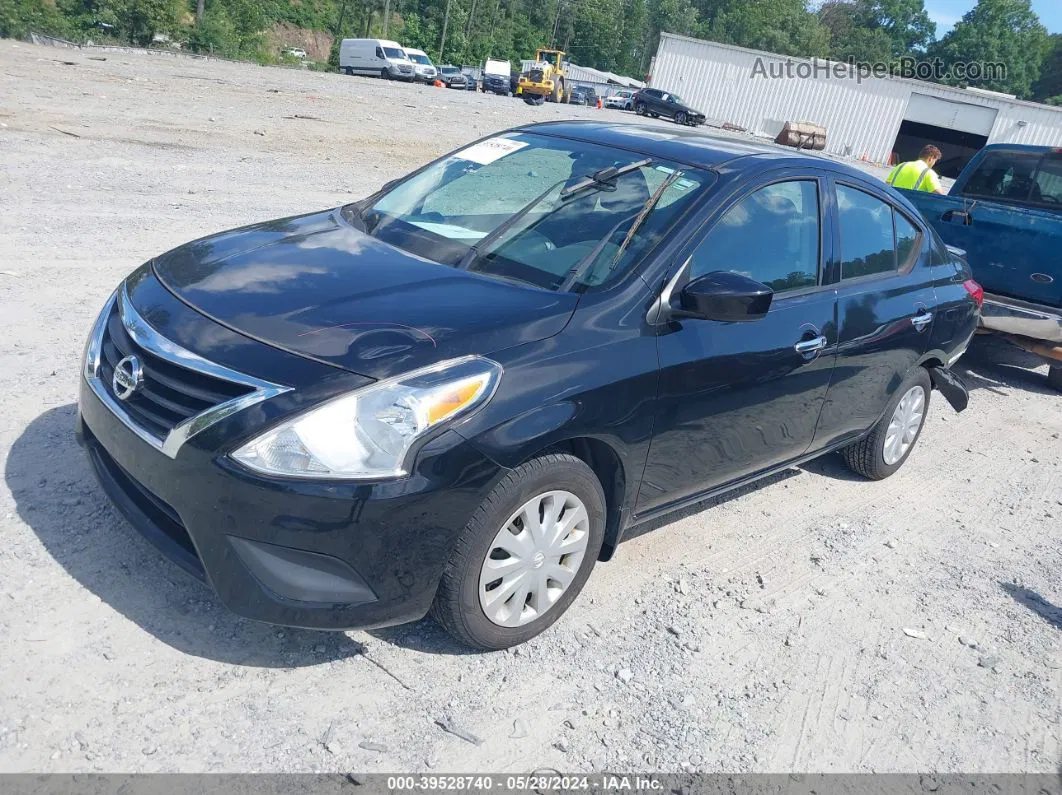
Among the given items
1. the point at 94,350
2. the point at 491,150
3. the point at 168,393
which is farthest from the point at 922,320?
the point at 94,350

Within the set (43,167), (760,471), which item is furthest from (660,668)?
(43,167)

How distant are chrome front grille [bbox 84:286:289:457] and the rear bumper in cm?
679

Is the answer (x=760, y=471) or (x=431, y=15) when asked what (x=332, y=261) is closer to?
(x=760, y=471)

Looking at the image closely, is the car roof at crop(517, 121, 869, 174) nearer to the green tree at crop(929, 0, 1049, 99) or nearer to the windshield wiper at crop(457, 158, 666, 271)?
the windshield wiper at crop(457, 158, 666, 271)

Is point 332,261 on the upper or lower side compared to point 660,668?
upper

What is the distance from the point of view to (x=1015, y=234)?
26.3ft

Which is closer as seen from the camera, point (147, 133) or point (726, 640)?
point (726, 640)

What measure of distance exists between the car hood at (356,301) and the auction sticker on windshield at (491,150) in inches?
38.8

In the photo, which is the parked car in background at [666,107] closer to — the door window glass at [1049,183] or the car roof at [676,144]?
the door window glass at [1049,183]

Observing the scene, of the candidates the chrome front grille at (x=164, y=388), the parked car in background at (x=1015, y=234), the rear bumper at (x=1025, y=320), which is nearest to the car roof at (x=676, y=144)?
the chrome front grille at (x=164, y=388)

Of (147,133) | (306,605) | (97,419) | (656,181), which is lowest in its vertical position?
(147,133)

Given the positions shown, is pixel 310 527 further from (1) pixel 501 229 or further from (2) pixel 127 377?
(1) pixel 501 229

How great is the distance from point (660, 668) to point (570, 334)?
1350 mm

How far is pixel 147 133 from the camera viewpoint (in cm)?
1449
